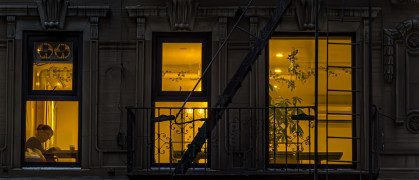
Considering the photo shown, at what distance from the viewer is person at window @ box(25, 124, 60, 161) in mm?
11289

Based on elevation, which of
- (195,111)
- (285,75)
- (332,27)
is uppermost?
(332,27)

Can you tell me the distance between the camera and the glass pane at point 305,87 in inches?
439

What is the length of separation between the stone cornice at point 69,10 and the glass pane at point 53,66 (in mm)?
615

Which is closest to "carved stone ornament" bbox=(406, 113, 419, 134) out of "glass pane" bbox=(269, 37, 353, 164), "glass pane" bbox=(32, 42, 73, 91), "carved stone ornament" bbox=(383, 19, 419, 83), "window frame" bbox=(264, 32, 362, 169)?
"carved stone ornament" bbox=(383, 19, 419, 83)

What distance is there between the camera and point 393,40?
1108cm

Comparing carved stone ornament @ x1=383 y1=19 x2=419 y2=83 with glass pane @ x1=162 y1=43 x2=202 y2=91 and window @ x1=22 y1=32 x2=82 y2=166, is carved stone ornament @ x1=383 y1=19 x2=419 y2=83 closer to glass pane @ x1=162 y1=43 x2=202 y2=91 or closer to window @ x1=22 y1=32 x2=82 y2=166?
glass pane @ x1=162 y1=43 x2=202 y2=91

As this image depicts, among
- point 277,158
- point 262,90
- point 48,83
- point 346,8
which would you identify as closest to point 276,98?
point 262,90

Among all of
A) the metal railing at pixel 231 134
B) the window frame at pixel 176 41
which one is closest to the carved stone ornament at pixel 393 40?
the metal railing at pixel 231 134

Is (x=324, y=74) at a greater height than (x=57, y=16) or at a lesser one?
lesser

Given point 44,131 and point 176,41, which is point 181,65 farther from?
point 44,131

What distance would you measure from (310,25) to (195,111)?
2.68 m

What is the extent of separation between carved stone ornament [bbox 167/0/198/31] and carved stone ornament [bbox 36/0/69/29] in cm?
198

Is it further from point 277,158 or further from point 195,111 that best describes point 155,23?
point 277,158

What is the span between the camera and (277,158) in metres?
11.1
